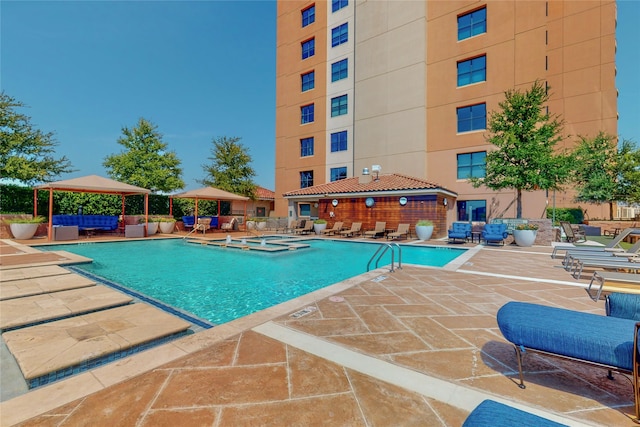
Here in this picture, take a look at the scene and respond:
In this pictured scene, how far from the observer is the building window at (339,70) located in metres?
23.7

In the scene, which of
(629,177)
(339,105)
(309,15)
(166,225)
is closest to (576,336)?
(166,225)

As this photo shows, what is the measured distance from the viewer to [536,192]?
16.6 m

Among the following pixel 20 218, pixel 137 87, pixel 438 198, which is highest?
pixel 137 87

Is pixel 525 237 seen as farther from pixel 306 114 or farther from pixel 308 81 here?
pixel 308 81

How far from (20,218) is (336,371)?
63.3 ft

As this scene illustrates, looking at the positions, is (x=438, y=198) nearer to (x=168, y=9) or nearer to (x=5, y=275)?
(x=5, y=275)

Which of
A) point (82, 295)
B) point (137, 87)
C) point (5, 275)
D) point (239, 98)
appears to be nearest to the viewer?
point (82, 295)

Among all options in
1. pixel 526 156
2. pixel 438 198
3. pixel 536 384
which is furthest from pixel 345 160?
pixel 536 384

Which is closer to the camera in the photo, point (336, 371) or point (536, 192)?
point (336, 371)

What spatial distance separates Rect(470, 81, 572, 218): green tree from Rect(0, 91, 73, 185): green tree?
27114 millimetres

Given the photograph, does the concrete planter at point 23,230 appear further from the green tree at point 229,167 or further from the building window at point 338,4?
the building window at point 338,4

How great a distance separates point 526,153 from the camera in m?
13.4

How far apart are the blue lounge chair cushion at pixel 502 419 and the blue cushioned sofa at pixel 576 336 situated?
1.15 meters

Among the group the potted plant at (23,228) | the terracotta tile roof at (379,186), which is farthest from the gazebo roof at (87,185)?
the terracotta tile roof at (379,186)
